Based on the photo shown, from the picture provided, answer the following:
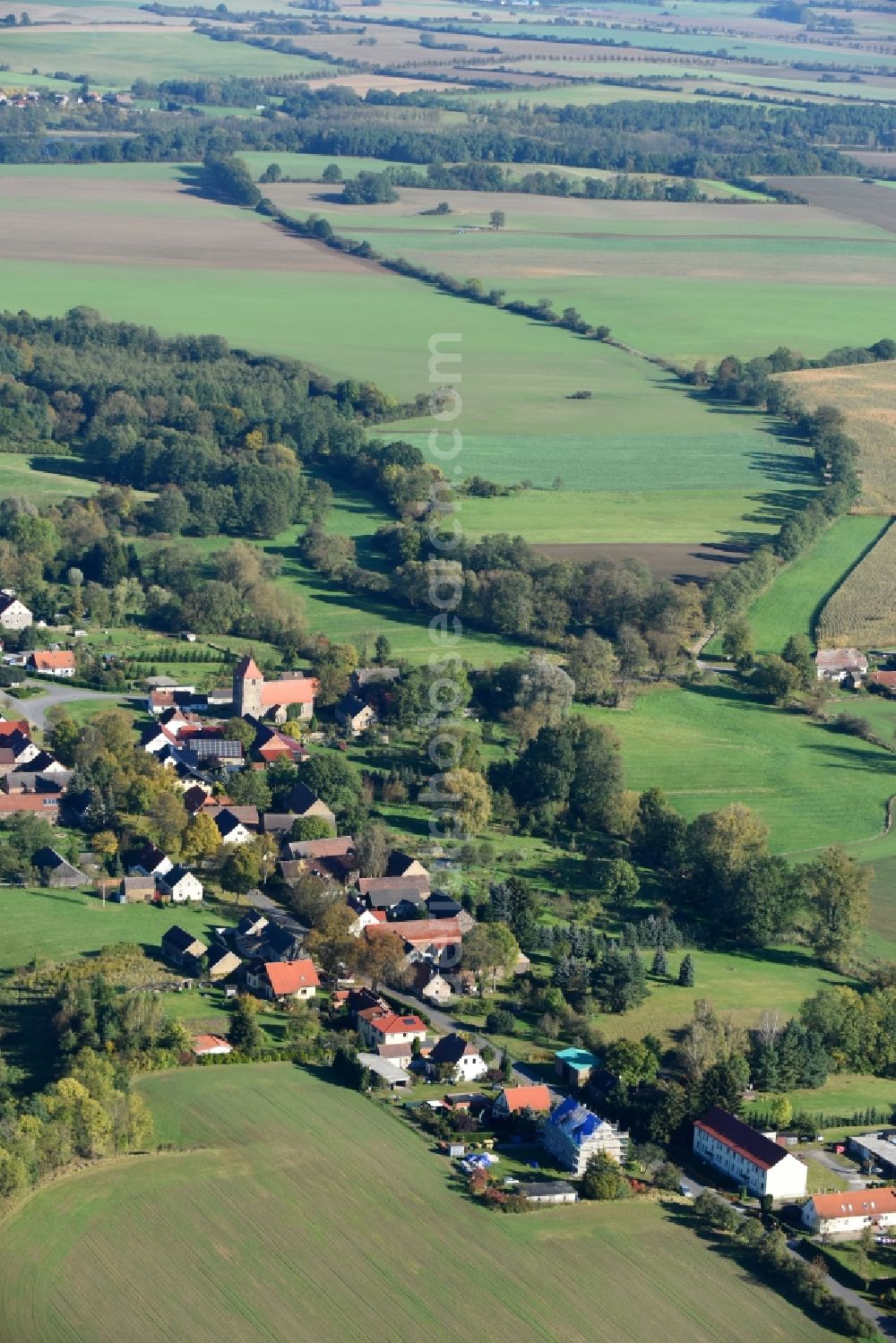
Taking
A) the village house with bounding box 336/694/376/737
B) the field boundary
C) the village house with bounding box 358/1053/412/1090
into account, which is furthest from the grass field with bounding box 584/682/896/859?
the village house with bounding box 358/1053/412/1090

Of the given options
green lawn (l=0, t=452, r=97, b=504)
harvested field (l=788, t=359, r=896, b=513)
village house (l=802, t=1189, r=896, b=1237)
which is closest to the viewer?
village house (l=802, t=1189, r=896, b=1237)

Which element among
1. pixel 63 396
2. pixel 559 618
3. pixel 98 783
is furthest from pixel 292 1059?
pixel 63 396

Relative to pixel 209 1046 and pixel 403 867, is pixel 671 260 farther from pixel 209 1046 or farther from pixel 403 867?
pixel 209 1046

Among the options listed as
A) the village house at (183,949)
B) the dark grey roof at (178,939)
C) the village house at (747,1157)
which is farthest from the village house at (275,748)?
the village house at (747,1157)

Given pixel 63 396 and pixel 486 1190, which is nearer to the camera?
pixel 486 1190

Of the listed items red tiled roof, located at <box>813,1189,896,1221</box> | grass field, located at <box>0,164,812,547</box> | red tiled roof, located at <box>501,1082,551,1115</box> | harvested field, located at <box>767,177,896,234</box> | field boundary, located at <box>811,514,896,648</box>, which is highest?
harvested field, located at <box>767,177,896,234</box>

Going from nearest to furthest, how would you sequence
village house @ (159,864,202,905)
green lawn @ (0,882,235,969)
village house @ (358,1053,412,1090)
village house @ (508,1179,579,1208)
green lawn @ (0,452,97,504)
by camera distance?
village house @ (508,1179,579,1208), village house @ (358,1053,412,1090), green lawn @ (0,882,235,969), village house @ (159,864,202,905), green lawn @ (0,452,97,504)

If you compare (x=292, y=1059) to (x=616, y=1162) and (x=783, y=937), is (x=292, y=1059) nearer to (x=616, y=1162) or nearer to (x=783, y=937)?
(x=616, y=1162)

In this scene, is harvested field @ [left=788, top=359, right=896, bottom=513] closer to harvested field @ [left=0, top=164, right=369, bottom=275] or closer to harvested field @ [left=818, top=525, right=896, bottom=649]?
harvested field @ [left=818, top=525, right=896, bottom=649]
